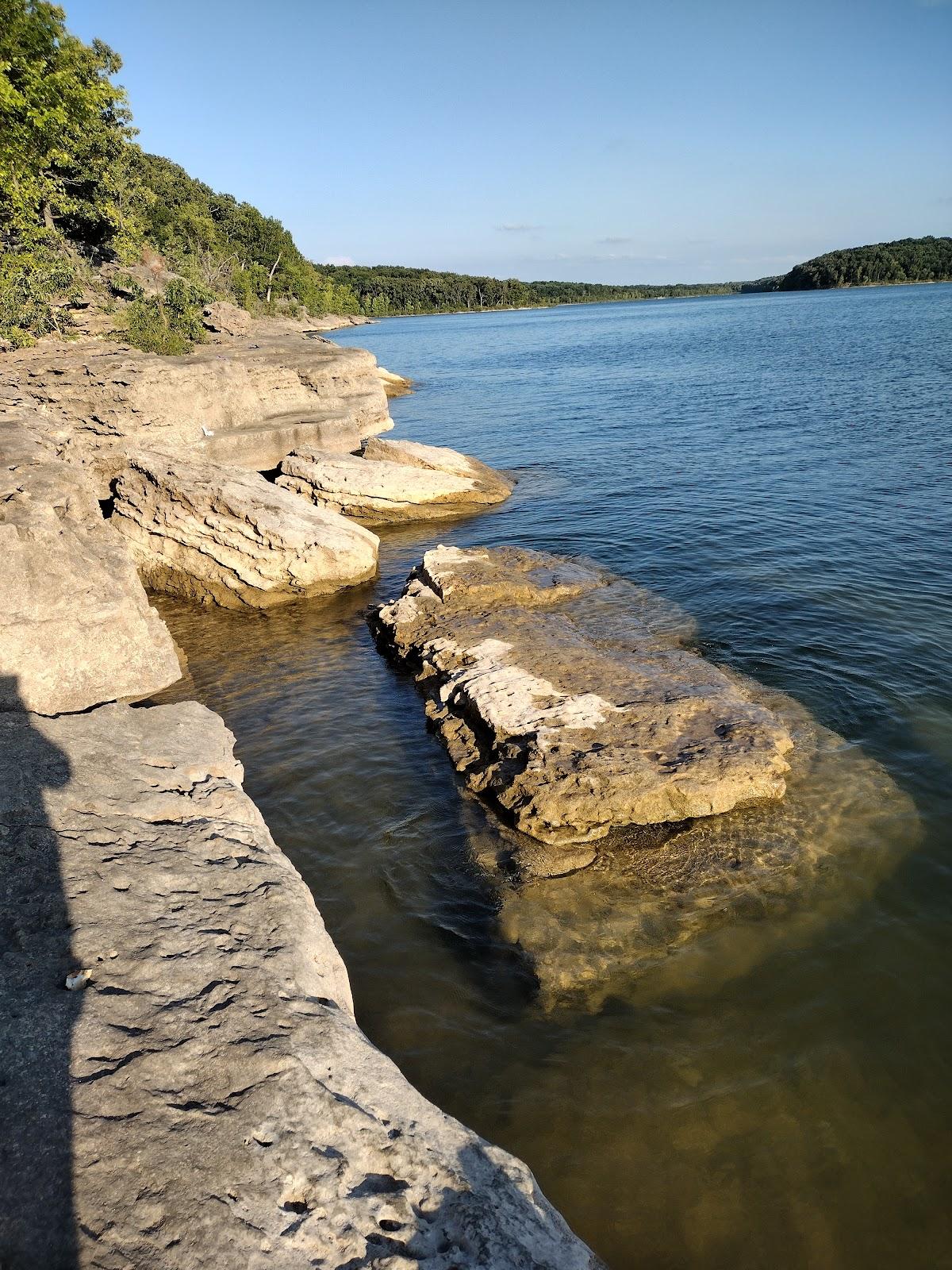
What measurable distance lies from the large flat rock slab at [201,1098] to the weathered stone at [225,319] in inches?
1726

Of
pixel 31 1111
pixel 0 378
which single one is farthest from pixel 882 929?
pixel 0 378

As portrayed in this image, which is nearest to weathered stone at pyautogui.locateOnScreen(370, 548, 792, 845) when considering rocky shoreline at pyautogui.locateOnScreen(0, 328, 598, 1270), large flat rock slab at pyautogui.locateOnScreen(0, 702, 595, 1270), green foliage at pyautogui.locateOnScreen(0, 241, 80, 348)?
rocky shoreline at pyautogui.locateOnScreen(0, 328, 598, 1270)

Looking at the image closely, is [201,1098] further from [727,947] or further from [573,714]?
[573,714]

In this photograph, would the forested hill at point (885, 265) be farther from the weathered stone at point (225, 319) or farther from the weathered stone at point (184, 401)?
the weathered stone at point (184, 401)

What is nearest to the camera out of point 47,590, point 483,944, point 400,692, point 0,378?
point 483,944

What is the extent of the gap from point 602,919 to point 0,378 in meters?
18.5

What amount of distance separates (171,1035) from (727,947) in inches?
184

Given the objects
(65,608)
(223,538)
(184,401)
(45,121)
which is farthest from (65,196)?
(65,608)

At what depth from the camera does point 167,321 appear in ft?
80.4

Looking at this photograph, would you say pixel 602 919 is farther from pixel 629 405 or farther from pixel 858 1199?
pixel 629 405

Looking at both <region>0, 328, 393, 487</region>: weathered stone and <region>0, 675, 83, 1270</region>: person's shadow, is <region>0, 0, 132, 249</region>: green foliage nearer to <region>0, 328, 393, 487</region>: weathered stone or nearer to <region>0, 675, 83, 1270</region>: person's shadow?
<region>0, 328, 393, 487</region>: weathered stone

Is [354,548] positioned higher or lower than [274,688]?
higher

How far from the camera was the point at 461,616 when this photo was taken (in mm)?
11820

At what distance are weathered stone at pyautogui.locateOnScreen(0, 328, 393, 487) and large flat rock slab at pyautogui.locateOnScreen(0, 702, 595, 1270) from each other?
1276 cm
